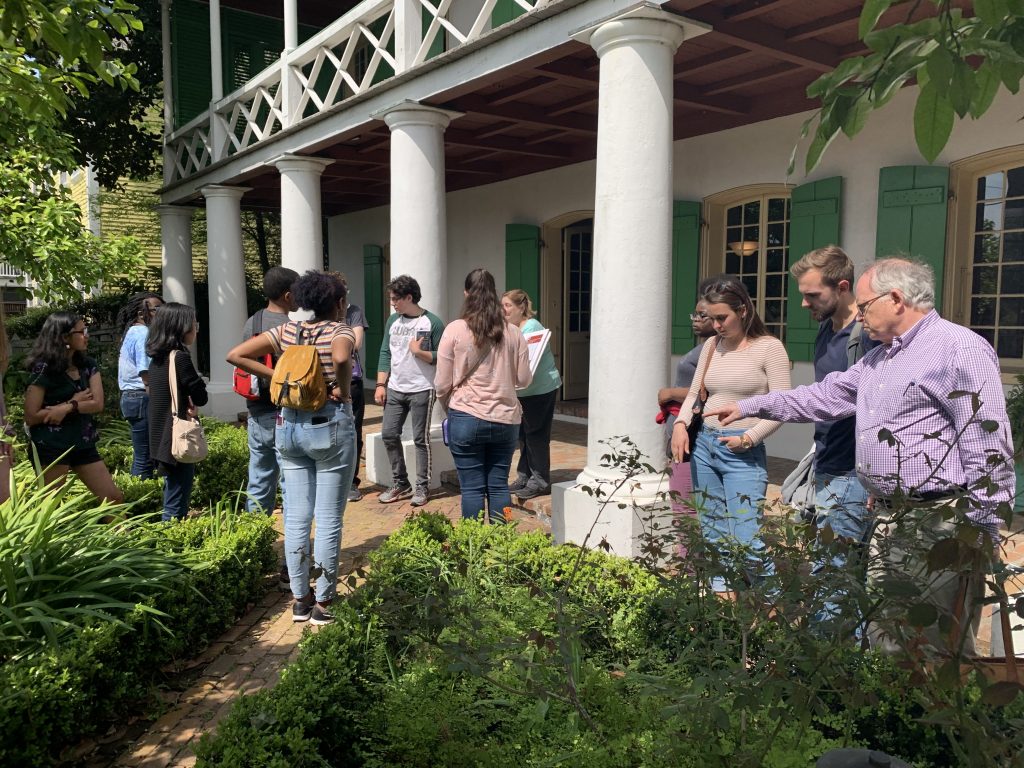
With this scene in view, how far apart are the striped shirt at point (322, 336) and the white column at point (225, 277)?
314 inches

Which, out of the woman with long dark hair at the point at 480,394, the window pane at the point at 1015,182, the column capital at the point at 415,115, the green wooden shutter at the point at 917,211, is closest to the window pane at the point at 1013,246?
the window pane at the point at 1015,182

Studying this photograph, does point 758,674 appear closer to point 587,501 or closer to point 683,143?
point 587,501

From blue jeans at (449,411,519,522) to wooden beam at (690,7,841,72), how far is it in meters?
2.98

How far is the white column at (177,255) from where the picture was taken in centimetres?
1318

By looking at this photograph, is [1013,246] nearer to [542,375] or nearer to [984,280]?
[984,280]

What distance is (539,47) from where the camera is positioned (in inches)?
217

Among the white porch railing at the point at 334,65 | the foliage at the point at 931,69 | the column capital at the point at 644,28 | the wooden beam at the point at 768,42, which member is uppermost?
the white porch railing at the point at 334,65

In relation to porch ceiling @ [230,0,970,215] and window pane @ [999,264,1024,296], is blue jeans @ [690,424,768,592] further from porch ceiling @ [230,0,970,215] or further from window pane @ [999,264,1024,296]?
window pane @ [999,264,1024,296]

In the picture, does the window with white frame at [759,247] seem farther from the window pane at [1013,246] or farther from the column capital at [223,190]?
the column capital at [223,190]

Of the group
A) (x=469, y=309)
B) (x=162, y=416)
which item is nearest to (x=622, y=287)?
(x=469, y=309)

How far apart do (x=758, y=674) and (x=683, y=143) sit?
782cm

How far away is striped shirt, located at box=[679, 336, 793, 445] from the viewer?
12.3ft

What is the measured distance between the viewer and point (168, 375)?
4.71m

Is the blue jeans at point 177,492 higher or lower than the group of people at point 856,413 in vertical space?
lower
